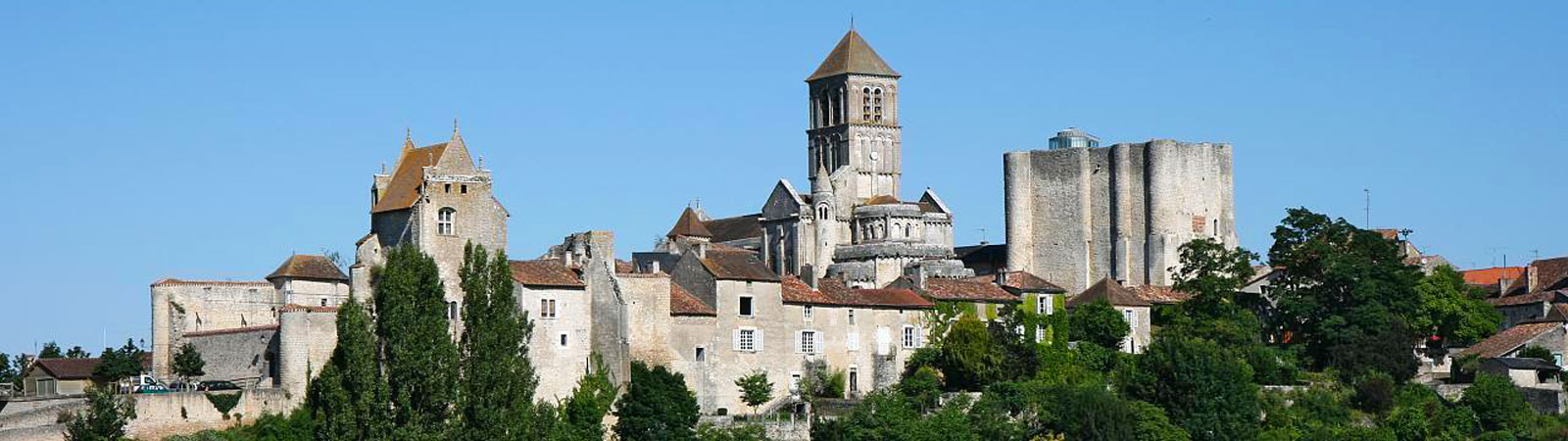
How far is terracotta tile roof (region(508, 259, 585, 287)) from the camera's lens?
7638cm

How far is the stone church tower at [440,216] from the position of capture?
74.1 metres

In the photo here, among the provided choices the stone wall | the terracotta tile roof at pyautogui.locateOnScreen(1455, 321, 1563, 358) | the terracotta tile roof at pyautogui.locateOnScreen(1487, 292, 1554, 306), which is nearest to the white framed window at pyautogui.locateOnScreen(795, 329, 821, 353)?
the stone wall

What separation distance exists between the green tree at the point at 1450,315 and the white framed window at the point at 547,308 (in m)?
30.0

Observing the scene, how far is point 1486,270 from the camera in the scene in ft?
363

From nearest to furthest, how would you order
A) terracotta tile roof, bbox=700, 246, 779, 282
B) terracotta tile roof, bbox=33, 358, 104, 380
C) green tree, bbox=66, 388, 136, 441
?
green tree, bbox=66, 388, 136, 441 < terracotta tile roof, bbox=33, 358, 104, 380 < terracotta tile roof, bbox=700, 246, 779, 282

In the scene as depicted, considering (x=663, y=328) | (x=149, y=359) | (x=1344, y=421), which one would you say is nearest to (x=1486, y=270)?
(x=1344, y=421)

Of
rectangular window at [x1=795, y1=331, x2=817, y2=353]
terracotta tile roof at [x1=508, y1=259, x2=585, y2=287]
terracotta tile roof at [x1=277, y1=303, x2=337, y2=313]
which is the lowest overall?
rectangular window at [x1=795, y1=331, x2=817, y2=353]

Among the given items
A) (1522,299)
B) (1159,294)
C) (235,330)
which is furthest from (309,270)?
(1522,299)

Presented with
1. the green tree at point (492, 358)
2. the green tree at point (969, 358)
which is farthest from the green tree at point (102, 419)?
the green tree at point (969, 358)

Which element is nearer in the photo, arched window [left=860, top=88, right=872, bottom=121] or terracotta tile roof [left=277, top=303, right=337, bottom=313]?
terracotta tile roof [left=277, top=303, right=337, bottom=313]

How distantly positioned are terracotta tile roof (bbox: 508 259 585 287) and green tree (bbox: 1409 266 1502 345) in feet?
95.2

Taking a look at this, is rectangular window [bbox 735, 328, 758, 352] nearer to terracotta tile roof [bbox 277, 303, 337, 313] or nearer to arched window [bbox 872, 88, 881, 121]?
terracotta tile roof [bbox 277, 303, 337, 313]

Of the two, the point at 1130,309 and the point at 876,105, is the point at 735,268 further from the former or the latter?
the point at 876,105

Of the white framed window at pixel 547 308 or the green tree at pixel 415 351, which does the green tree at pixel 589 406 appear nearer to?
the white framed window at pixel 547 308
